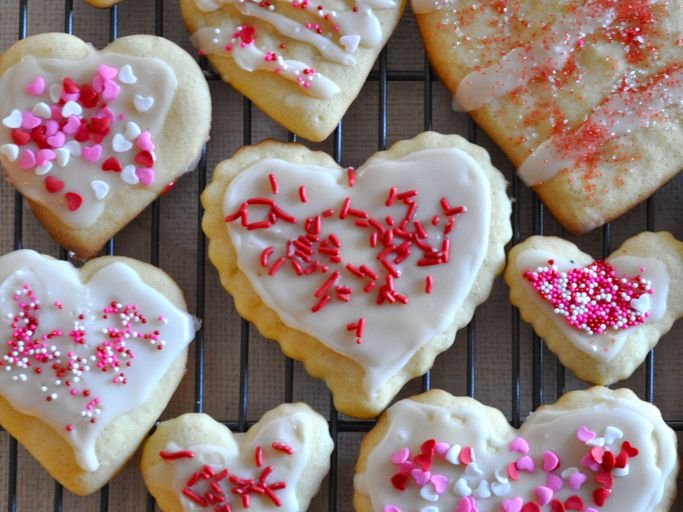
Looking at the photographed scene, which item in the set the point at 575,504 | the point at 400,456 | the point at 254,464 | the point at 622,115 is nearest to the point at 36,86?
the point at 254,464

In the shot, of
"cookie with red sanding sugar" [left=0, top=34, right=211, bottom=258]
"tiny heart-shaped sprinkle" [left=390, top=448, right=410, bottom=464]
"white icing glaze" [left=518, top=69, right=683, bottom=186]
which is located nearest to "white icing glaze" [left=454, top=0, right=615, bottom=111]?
"white icing glaze" [left=518, top=69, right=683, bottom=186]

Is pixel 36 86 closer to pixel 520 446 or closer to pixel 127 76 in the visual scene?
pixel 127 76

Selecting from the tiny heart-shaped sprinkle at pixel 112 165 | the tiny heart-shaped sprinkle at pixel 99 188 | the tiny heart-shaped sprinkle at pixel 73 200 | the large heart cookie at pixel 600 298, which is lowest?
the large heart cookie at pixel 600 298

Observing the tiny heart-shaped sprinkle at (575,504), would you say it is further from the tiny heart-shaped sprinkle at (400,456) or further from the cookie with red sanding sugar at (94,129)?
the cookie with red sanding sugar at (94,129)

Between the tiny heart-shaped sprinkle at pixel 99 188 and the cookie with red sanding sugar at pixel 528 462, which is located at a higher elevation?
the tiny heart-shaped sprinkle at pixel 99 188

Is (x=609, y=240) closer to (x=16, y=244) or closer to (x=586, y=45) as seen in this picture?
(x=586, y=45)

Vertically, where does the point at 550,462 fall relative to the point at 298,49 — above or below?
below

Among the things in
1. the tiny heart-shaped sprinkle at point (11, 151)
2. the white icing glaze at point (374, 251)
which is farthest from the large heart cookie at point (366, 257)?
the tiny heart-shaped sprinkle at point (11, 151)
